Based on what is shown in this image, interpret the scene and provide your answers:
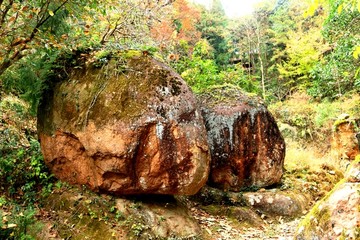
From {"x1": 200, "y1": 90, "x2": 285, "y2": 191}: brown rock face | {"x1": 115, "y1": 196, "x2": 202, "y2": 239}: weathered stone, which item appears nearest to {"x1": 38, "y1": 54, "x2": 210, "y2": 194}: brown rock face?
{"x1": 115, "y1": 196, "x2": 202, "y2": 239}: weathered stone

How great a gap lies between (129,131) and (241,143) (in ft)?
11.2

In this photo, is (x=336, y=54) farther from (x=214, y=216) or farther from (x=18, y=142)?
(x=18, y=142)

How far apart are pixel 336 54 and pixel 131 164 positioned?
8.34 meters

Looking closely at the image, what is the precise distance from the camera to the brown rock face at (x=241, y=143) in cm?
745

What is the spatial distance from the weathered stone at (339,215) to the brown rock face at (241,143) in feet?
14.2

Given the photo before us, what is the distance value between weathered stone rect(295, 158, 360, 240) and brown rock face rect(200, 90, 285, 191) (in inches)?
170

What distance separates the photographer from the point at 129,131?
500cm

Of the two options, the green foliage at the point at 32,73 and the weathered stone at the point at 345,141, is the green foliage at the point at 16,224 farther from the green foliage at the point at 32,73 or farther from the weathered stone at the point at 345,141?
the weathered stone at the point at 345,141

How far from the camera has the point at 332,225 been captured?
9.09 ft

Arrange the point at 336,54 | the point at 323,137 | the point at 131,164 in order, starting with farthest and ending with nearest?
1. the point at 323,137
2. the point at 336,54
3. the point at 131,164

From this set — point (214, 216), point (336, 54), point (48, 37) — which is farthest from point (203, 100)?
point (336, 54)

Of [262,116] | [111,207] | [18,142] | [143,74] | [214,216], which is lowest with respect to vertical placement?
[214,216]

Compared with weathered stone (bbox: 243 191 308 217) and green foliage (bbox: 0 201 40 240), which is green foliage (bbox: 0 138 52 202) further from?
weathered stone (bbox: 243 191 308 217)

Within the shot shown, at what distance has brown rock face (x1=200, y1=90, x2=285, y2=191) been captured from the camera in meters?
7.45
